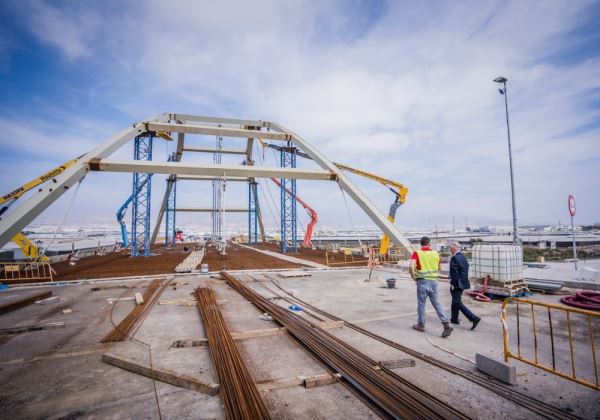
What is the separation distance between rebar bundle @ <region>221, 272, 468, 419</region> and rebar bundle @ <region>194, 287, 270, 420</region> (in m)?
1.14

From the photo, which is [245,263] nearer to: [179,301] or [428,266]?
[179,301]

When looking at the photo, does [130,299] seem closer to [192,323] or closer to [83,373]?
[192,323]

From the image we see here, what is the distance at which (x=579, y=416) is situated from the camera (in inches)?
113

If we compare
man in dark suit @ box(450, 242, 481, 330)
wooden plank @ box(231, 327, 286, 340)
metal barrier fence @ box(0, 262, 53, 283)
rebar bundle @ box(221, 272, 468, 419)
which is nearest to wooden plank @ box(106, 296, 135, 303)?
wooden plank @ box(231, 327, 286, 340)

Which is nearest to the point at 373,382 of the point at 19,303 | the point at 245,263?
the point at 19,303

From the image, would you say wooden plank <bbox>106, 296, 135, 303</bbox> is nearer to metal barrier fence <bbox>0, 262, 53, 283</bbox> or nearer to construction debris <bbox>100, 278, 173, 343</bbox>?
construction debris <bbox>100, 278, 173, 343</bbox>

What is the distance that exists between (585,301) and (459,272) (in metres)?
3.96

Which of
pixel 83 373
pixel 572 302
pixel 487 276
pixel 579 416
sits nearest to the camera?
pixel 579 416

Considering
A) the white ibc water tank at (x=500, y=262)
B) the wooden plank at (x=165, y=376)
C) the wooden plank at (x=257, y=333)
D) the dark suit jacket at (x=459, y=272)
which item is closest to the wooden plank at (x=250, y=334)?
the wooden plank at (x=257, y=333)

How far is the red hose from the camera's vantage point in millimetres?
6384

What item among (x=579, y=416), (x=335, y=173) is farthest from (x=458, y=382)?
(x=335, y=173)

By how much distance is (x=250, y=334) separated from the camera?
5.23 metres

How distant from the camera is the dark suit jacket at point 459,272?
561cm

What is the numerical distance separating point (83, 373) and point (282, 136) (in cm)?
1825
